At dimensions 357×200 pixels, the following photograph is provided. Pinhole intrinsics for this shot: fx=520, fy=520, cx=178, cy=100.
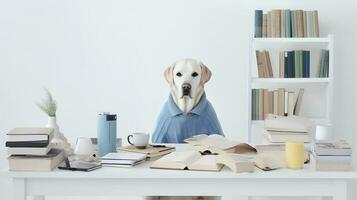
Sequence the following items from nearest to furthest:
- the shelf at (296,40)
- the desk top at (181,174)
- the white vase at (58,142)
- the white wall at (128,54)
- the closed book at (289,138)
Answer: the desk top at (181,174), the white vase at (58,142), the closed book at (289,138), the shelf at (296,40), the white wall at (128,54)

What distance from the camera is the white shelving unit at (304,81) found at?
3.43m

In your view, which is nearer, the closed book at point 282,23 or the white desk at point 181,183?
the white desk at point 181,183

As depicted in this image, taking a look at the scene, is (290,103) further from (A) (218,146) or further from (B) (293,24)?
(A) (218,146)

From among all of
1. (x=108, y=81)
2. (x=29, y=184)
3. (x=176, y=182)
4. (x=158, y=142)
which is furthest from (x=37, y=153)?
(x=108, y=81)

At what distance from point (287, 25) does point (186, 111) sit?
4.14 feet

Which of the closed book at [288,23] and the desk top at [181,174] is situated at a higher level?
the closed book at [288,23]

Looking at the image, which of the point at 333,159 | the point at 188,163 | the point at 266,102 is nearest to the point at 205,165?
the point at 188,163

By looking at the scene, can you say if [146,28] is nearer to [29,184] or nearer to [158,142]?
[158,142]

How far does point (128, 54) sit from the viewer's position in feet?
12.3

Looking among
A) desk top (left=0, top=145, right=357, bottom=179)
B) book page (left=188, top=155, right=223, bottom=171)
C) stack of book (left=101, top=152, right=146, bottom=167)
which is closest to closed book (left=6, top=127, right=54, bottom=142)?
desk top (left=0, top=145, right=357, bottom=179)

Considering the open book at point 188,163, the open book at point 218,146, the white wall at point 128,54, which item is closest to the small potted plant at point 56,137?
the open book at point 188,163

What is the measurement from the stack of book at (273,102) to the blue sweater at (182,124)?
3.25 feet

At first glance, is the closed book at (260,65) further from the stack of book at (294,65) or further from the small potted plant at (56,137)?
the small potted plant at (56,137)

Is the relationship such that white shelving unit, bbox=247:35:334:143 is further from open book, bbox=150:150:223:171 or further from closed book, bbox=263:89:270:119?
open book, bbox=150:150:223:171
